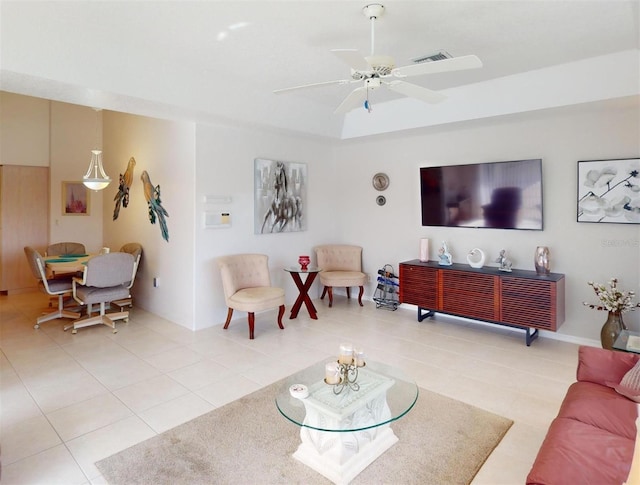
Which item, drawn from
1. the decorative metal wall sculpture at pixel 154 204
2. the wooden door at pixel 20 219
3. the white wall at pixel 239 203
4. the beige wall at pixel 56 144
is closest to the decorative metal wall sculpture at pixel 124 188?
the decorative metal wall sculpture at pixel 154 204

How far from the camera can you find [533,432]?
101 inches

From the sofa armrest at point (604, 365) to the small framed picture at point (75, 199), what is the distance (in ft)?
25.1

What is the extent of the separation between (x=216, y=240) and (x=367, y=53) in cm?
284

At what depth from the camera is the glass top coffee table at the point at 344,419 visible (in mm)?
2102

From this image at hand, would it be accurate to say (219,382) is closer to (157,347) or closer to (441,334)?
(157,347)

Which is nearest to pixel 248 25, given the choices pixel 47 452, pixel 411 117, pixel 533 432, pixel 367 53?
pixel 367 53

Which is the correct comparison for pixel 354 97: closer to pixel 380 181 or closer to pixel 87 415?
pixel 380 181

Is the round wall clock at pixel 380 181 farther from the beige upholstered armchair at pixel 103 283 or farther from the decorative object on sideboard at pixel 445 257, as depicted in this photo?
the beige upholstered armchair at pixel 103 283

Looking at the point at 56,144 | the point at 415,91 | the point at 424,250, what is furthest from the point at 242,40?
the point at 56,144

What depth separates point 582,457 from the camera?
1.64 meters

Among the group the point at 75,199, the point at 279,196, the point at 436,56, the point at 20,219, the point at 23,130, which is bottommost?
the point at 20,219

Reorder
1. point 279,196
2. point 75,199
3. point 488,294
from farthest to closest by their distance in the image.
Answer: point 75,199 < point 279,196 < point 488,294

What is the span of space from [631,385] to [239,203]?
170 inches

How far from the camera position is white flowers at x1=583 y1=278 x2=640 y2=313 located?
12.0ft
